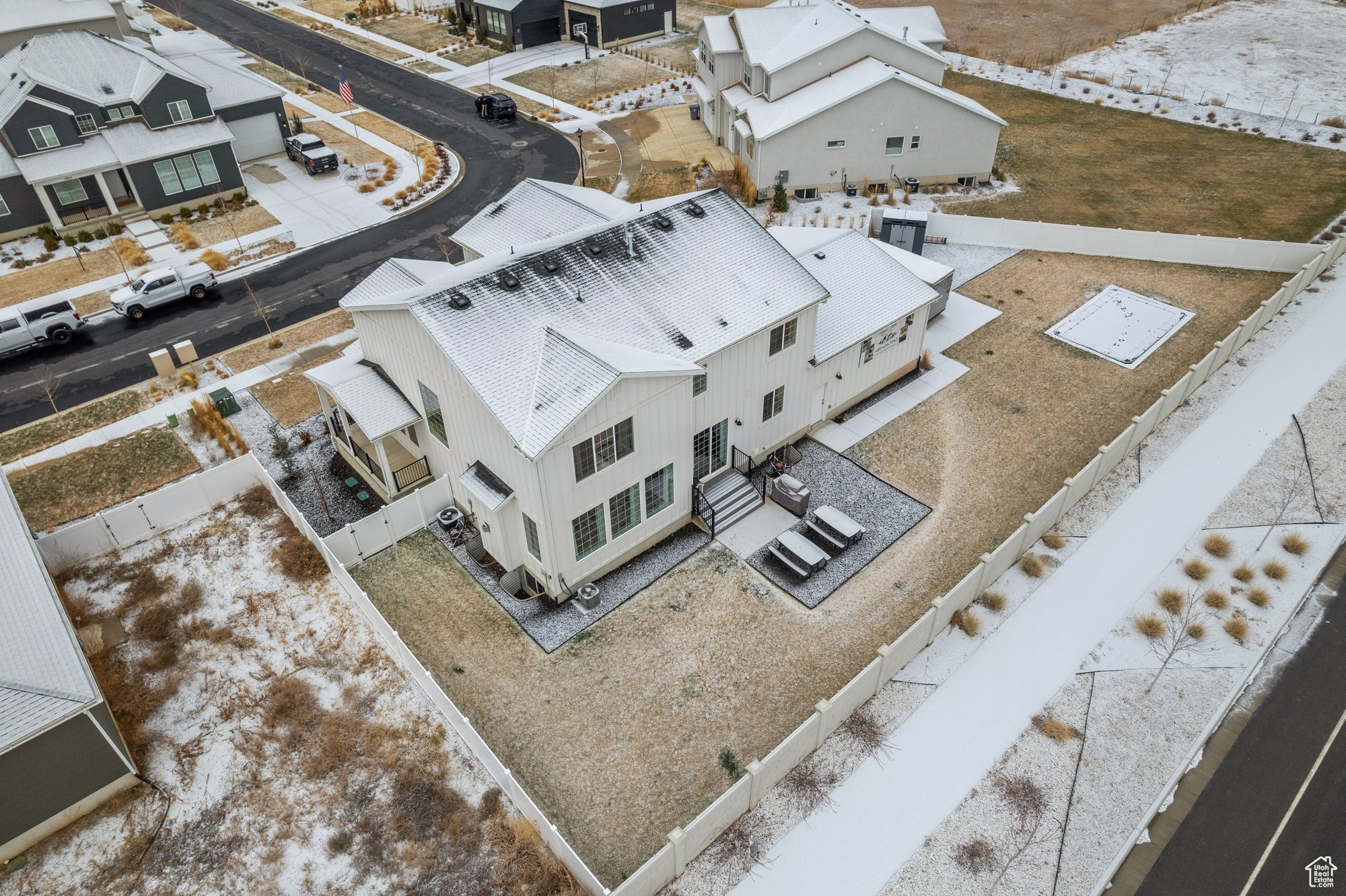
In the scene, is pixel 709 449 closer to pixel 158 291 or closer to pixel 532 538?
pixel 532 538

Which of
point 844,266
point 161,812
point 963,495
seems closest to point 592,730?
point 161,812

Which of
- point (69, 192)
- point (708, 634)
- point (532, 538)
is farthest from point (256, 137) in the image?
point (708, 634)

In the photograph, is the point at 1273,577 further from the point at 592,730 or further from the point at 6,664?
the point at 6,664

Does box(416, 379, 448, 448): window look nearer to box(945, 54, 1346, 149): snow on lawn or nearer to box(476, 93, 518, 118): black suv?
box(476, 93, 518, 118): black suv

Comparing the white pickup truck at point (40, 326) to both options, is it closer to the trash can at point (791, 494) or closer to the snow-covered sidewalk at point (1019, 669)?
the trash can at point (791, 494)

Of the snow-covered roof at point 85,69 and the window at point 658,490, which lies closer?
the window at point 658,490

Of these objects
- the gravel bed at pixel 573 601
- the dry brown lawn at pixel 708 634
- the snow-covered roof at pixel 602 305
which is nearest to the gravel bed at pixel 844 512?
the dry brown lawn at pixel 708 634

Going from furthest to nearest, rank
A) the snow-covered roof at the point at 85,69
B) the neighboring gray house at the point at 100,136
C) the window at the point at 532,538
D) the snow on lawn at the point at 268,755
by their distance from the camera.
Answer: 1. the snow-covered roof at the point at 85,69
2. the neighboring gray house at the point at 100,136
3. the window at the point at 532,538
4. the snow on lawn at the point at 268,755
